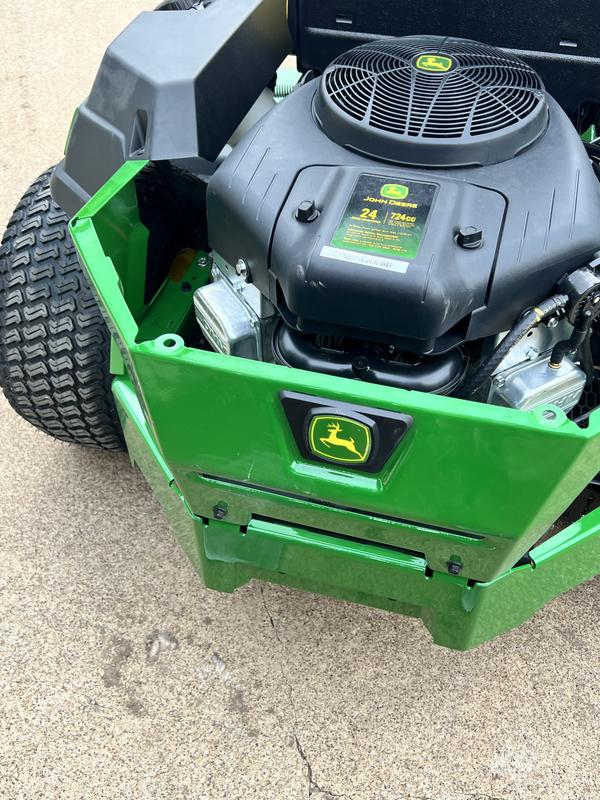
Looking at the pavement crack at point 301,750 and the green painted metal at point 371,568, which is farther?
the pavement crack at point 301,750

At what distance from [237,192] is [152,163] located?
370 millimetres

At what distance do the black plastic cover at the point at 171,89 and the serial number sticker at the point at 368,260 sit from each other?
0.48m

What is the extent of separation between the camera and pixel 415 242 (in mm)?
1242

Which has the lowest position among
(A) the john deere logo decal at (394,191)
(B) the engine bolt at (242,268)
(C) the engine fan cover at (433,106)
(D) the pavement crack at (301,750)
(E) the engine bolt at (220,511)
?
(D) the pavement crack at (301,750)

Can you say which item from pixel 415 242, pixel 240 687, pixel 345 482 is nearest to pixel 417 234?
pixel 415 242

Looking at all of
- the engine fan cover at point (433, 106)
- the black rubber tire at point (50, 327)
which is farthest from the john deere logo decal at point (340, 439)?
the black rubber tire at point (50, 327)

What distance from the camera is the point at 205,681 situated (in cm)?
176

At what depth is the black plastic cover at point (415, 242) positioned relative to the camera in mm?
1223

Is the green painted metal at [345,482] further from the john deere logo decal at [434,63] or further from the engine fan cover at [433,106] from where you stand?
the john deere logo decal at [434,63]

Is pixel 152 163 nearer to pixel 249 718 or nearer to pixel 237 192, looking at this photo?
pixel 237 192

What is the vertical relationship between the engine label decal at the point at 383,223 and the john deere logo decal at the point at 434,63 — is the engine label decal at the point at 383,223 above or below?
below

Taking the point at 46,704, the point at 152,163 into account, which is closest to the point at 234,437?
the point at 152,163

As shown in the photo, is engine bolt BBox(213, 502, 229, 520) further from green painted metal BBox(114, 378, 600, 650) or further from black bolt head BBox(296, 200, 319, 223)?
black bolt head BBox(296, 200, 319, 223)

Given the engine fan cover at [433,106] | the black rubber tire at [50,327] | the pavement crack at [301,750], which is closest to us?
the engine fan cover at [433,106]
